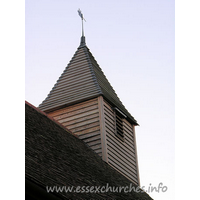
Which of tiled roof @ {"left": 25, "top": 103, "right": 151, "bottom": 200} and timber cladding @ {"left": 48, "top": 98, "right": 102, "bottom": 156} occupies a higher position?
timber cladding @ {"left": 48, "top": 98, "right": 102, "bottom": 156}

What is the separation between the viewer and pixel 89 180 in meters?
8.57

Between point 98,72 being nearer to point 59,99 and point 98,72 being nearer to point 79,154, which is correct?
point 59,99

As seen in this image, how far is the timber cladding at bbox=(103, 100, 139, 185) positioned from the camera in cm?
1350

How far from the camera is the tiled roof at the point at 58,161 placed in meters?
6.64

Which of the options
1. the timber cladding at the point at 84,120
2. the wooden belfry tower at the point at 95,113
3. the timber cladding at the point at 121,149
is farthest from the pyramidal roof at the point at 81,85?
the timber cladding at the point at 121,149

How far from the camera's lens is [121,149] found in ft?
46.8

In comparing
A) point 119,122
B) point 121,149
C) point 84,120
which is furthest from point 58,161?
point 119,122

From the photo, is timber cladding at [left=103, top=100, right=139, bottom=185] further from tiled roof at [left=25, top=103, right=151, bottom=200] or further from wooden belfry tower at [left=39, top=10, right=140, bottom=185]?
tiled roof at [left=25, top=103, right=151, bottom=200]

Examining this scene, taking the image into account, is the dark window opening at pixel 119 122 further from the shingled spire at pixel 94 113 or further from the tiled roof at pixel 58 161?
the tiled roof at pixel 58 161

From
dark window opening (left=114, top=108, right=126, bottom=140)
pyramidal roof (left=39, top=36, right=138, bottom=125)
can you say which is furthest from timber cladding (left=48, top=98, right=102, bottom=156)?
dark window opening (left=114, top=108, right=126, bottom=140)

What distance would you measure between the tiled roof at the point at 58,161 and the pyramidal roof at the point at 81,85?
71.0 inches

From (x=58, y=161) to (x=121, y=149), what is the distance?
240 inches

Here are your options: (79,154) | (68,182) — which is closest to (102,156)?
(79,154)

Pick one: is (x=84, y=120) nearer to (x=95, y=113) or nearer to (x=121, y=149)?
(x=95, y=113)
